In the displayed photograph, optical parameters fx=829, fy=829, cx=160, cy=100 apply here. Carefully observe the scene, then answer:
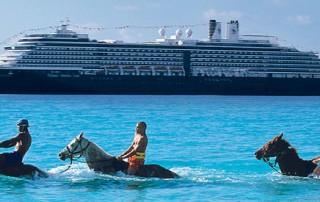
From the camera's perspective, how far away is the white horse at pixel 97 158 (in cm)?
1656

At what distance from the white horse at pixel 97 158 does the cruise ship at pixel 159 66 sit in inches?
3789

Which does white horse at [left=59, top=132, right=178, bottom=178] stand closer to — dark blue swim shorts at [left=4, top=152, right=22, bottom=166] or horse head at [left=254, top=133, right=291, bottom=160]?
dark blue swim shorts at [left=4, top=152, right=22, bottom=166]

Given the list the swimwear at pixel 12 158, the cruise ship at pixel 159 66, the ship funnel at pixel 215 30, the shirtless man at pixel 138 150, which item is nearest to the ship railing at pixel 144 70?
the cruise ship at pixel 159 66

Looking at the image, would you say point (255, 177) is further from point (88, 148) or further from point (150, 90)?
point (150, 90)

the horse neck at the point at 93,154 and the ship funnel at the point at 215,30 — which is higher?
the ship funnel at the point at 215,30

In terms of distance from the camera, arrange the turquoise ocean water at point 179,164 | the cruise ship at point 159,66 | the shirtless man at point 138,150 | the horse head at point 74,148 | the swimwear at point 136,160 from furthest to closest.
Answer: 1. the cruise ship at point 159,66
2. the swimwear at point 136,160
3. the shirtless man at point 138,150
4. the horse head at point 74,148
5. the turquoise ocean water at point 179,164

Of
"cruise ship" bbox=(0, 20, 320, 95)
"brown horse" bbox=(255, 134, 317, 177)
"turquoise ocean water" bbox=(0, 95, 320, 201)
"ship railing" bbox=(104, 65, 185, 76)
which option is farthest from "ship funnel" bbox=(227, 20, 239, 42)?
"brown horse" bbox=(255, 134, 317, 177)

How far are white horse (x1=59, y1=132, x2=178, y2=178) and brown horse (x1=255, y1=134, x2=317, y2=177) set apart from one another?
2.14 metres

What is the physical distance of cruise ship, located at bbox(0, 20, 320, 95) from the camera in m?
114

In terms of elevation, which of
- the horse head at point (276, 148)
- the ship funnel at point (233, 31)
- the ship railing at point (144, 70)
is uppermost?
the ship funnel at point (233, 31)

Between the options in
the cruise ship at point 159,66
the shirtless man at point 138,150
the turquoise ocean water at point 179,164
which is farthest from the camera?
the cruise ship at point 159,66

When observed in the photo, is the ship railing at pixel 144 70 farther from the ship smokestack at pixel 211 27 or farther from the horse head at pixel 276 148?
the horse head at pixel 276 148

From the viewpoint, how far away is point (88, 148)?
16.8m

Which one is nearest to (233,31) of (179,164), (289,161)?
(179,164)
